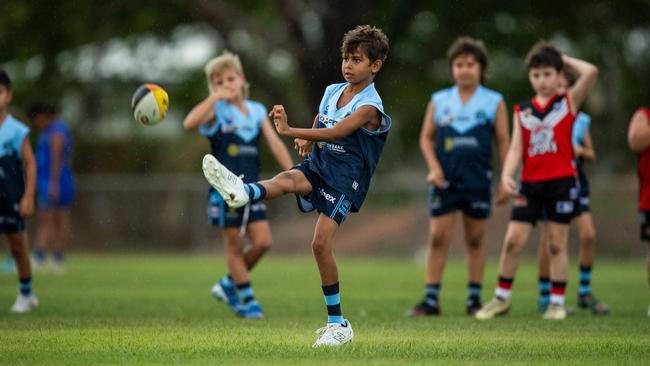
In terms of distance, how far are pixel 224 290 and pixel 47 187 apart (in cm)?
759

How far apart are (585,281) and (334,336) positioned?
4.48 metres

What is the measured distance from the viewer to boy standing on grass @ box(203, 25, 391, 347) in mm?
7000

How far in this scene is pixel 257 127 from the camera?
983cm

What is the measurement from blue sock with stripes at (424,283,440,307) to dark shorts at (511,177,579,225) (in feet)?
3.15

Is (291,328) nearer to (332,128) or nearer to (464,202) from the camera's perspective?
(332,128)

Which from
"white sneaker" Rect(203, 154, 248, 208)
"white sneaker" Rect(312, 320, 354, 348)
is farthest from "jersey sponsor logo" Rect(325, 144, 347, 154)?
"white sneaker" Rect(312, 320, 354, 348)

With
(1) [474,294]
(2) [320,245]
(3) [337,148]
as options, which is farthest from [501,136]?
(2) [320,245]

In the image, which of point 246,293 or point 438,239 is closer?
point 246,293

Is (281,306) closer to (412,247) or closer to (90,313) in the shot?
(90,313)

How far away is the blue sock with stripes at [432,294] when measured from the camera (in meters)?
9.78

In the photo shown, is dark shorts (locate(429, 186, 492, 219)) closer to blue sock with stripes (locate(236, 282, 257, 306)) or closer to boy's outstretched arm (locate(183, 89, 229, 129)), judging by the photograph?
blue sock with stripes (locate(236, 282, 257, 306))

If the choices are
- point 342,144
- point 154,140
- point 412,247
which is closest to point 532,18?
point 412,247

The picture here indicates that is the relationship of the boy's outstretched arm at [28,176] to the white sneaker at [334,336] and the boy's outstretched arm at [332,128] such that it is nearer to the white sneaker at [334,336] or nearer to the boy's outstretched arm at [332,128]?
the boy's outstretched arm at [332,128]

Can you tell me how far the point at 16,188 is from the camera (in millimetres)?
9828
